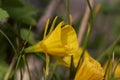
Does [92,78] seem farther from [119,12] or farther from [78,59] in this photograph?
[119,12]

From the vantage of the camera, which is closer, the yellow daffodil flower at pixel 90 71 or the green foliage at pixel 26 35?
the yellow daffodil flower at pixel 90 71

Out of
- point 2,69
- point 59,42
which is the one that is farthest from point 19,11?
point 59,42

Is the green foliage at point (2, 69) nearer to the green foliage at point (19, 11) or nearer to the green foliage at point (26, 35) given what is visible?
the green foliage at point (26, 35)

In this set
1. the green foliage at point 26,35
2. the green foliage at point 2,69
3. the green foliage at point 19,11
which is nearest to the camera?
the green foliage at point 2,69

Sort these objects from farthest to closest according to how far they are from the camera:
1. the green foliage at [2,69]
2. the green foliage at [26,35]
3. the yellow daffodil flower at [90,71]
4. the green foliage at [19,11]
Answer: the green foliage at [19,11]
the green foliage at [26,35]
the green foliage at [2,69]
the yellow daffodil flower at [90,71]

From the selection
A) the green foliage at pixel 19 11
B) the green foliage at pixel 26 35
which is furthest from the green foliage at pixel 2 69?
the green foliage at pixel 19 11

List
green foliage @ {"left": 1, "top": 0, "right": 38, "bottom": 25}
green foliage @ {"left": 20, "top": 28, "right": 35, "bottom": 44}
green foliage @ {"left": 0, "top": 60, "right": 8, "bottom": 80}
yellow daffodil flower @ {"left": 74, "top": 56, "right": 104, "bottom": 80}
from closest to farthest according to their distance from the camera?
yellow daffodil flower @ {"left": 74, "top": 56, "right": 104, "bottom": 80}, green foliage @ {"left": 0, "top": 60, "right": 8, "bottom": 80}, green foliage @ {"left": 20, "top": 28, "right": 35, "bottom": 44}, green foliage @ {"left": 1, "top": 0, "right": 38, "bottom": 25}

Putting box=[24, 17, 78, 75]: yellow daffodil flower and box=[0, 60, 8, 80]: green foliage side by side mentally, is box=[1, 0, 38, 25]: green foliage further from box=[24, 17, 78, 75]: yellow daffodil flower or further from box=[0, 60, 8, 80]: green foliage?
box=[24, 17, 78, 75]: yellow daffodil flower

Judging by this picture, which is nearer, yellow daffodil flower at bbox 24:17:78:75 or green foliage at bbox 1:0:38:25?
yellow daffodil flower at bbox 24:17:78:75

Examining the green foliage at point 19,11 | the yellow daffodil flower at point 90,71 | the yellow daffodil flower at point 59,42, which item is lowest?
the yellow daffodil flower at point 90,71

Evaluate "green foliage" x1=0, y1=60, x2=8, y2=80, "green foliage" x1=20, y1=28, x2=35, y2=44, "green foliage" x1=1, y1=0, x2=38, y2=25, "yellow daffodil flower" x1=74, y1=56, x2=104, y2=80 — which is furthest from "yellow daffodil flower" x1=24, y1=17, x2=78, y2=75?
"green foliage" x1=1, y1=0, x2=38, y2=25

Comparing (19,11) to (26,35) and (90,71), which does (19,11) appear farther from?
(90,71)
